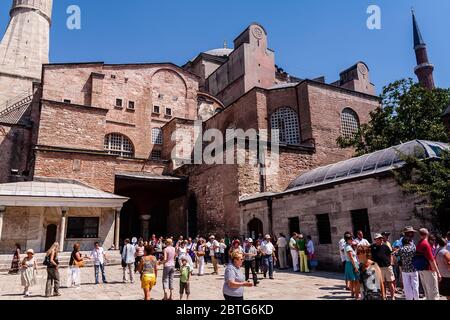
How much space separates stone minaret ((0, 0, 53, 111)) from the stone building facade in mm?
7136

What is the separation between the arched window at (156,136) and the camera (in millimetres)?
28373

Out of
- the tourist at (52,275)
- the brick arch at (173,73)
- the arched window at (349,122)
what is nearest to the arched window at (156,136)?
the brick arch at (173,73)

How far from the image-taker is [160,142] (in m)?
28.5

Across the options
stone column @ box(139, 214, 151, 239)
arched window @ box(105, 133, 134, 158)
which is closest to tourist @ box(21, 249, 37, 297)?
stone column @ box(139, 214, 151, 239)

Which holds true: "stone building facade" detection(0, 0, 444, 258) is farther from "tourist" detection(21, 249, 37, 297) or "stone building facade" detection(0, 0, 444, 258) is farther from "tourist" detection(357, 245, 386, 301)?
"tourist" detection(357, 245, 386, 301)

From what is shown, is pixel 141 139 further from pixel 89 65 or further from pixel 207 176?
pixel 207 176

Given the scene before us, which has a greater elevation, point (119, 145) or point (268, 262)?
point (119, 145)

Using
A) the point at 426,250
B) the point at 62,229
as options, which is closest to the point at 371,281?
the point at 426,250

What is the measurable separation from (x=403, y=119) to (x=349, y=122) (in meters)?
3.70

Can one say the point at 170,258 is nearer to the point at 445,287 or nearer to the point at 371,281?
the point at 371,281
